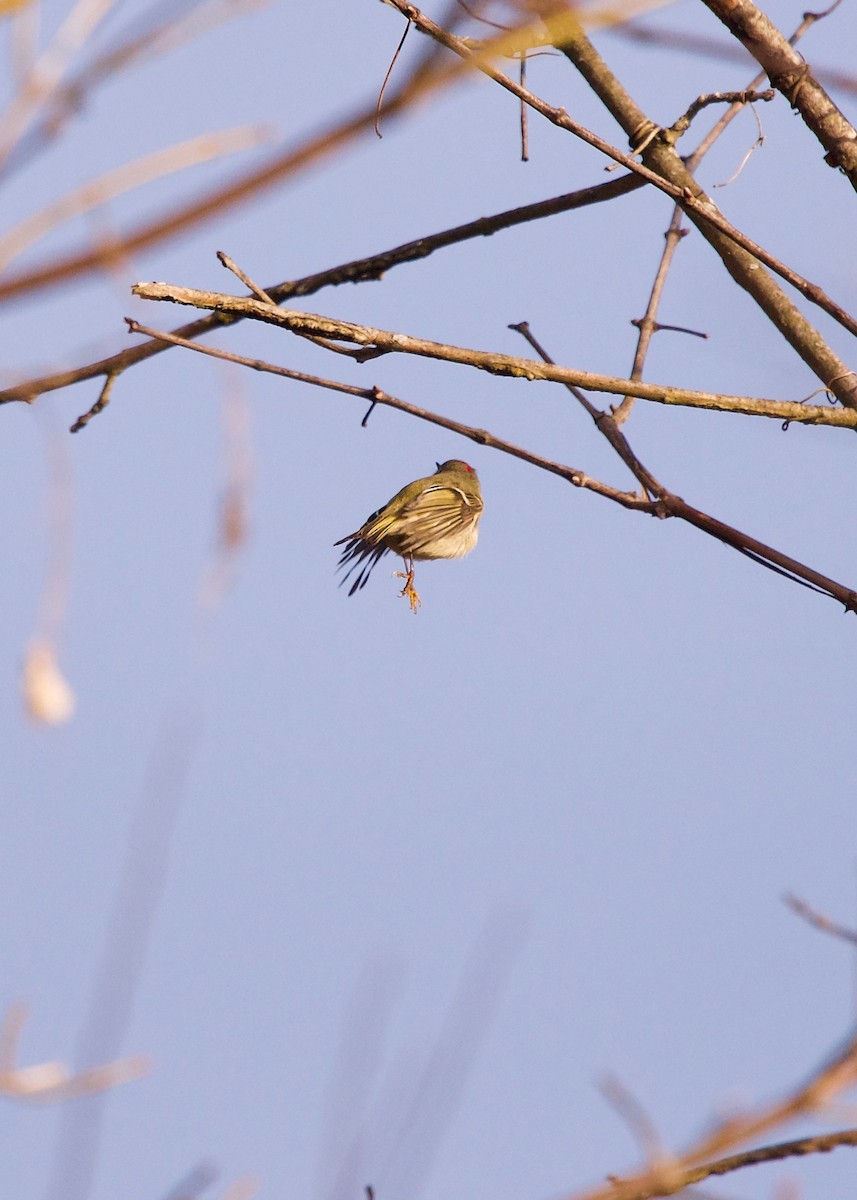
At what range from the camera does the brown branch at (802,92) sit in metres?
2.70

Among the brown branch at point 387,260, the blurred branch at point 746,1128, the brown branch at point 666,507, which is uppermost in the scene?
the brown branch at point 387,260

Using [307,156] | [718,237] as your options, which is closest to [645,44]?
[307,156]

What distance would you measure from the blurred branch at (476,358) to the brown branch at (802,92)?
600 millimetres

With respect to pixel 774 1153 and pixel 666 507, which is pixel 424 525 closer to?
pixel 666 507

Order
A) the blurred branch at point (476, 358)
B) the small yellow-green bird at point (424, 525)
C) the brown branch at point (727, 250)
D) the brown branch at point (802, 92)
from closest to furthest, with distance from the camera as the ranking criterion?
the blurred branch at point (476, 358)
the brown branch at point (802, 92)
the brown branch at point (727, 250)
the small yellow-green bird at point (424, 525)

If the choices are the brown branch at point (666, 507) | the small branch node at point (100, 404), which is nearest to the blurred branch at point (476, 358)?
the brown branch at point (666, 507)

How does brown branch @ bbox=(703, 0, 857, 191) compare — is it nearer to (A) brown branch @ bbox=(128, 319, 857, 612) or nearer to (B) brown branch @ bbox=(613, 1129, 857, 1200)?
(A) brown branch @ bbox=(128, 319, 857, 612)

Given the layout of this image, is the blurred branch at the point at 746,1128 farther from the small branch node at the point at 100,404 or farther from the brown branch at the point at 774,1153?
the small branch node at the point at 100,404

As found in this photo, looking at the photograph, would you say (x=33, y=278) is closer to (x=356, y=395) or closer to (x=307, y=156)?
(x=307, y=156)

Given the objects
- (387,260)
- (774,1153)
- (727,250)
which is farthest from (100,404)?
(774,1153)

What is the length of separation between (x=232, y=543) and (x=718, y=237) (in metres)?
2.46

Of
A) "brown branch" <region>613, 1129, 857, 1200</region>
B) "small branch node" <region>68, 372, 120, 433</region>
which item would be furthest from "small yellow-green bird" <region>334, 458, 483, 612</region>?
"brown branch" <region>613, 1129, 857, 1200</region>

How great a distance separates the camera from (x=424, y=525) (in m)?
5.70

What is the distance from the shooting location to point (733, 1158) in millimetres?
1632
